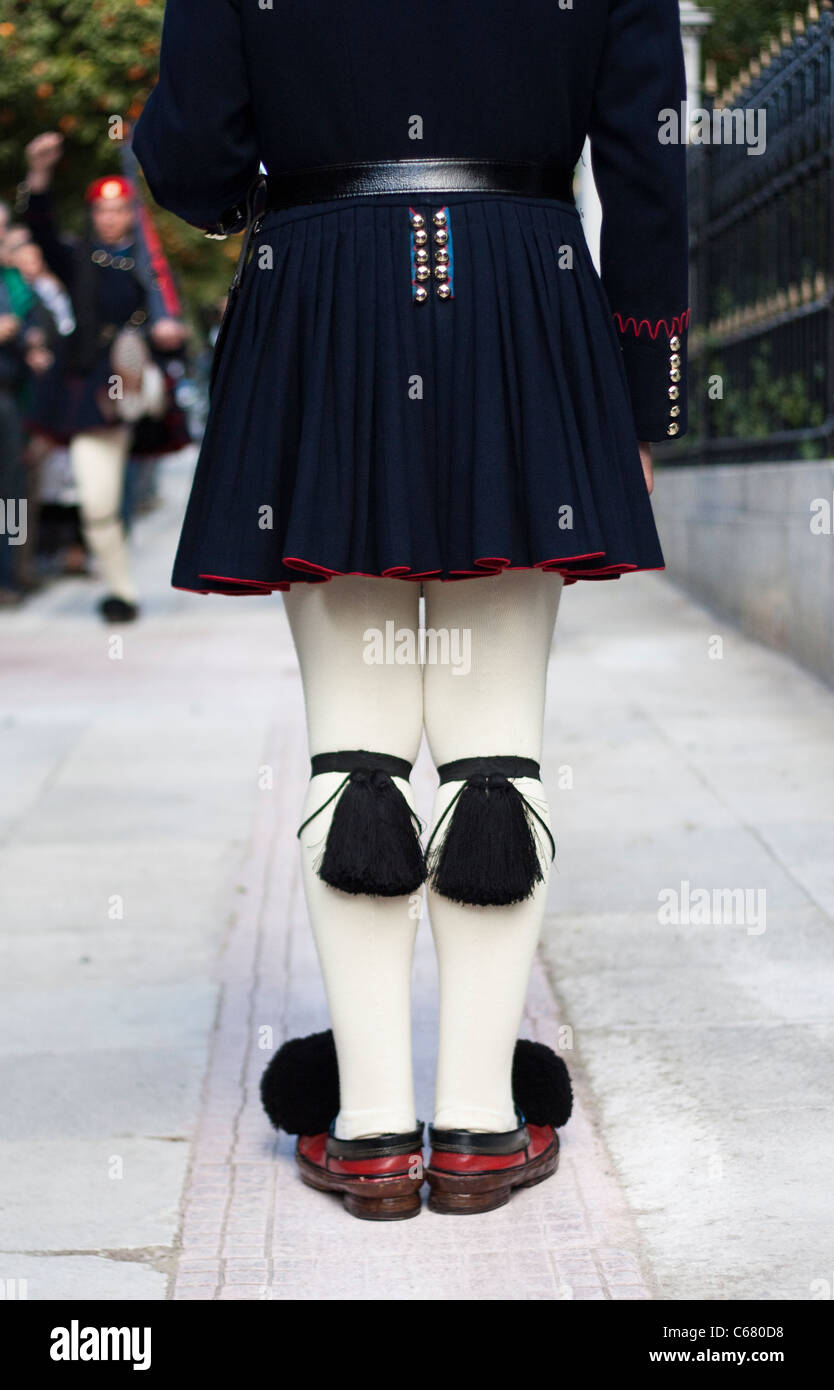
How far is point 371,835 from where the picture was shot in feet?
8.45

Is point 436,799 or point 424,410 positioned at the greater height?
point 424,410

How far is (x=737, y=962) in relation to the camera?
3814 mm

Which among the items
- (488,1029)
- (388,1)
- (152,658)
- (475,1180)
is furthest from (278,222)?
(152,658)

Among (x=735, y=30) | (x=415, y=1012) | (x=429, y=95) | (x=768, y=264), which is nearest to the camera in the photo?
(x=429, y=95)

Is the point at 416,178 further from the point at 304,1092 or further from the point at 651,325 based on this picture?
the point at 304,1092

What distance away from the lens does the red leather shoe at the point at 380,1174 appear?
2.69m

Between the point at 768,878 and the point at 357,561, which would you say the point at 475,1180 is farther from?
the point at 768,878

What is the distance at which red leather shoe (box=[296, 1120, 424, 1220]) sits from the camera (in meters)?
2.69

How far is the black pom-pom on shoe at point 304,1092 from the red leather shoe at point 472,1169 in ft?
0.59

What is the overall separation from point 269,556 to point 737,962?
5.50 feet

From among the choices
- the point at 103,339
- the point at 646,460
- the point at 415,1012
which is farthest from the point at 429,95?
the point at 103,339

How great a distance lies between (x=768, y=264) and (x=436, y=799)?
6183mm

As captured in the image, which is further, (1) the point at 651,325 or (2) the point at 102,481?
(2) the point at 102,481

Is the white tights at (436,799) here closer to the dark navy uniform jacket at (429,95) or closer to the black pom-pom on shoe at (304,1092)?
the black pom-pom on shoe at (304,1092)
